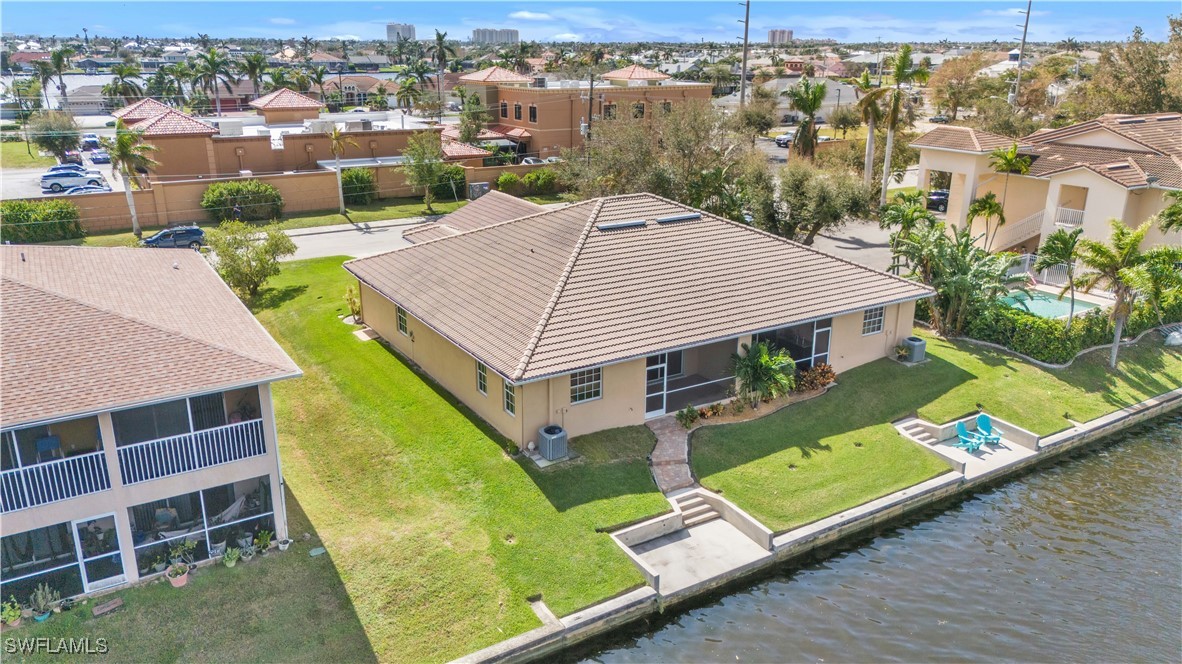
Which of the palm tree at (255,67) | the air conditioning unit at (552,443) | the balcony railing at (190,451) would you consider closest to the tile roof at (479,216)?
the air conditioning unit at (552,443)

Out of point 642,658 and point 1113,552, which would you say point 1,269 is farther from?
point 1113,552

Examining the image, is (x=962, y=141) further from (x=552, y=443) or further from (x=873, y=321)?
(x=552, y=443)

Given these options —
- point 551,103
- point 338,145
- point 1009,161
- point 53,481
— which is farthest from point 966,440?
point 551,103

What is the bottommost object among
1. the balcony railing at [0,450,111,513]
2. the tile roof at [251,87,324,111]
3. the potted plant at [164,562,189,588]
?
the potted plant at [164,562,189,588]

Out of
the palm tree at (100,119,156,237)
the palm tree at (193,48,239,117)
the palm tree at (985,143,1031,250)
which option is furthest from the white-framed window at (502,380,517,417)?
the palm tree at (193,48,239,117)

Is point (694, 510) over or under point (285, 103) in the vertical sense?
under

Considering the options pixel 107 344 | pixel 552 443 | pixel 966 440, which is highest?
pixel 107 344

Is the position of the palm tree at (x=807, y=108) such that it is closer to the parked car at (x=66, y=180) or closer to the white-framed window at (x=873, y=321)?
the white-framed window at (x=873, y=321)

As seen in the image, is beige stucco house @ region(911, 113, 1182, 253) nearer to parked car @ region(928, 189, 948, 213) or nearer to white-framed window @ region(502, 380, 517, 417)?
parked car @ region(928, 189, 948, 213)
